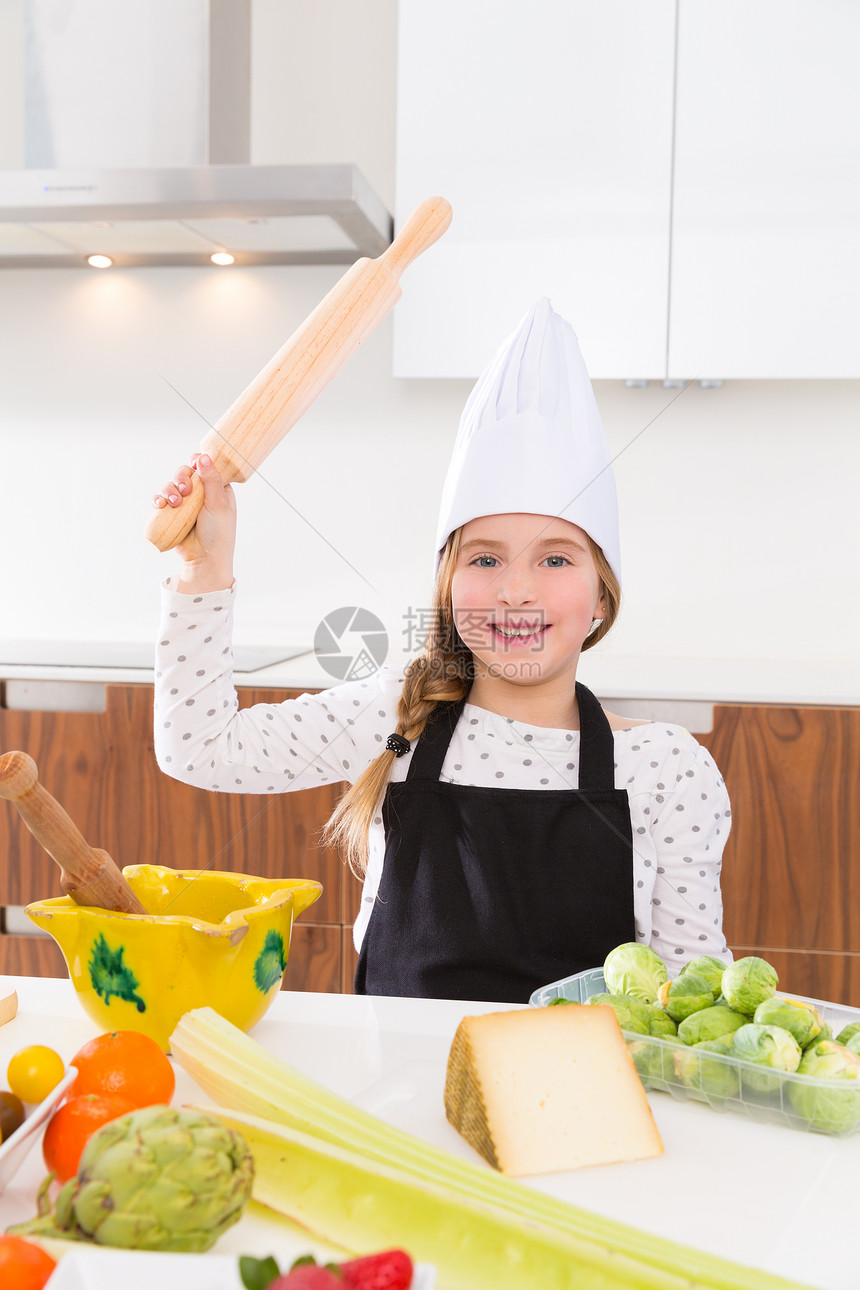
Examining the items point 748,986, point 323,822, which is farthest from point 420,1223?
point 323,822

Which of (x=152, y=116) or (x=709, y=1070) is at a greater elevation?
(x=152, y=116)

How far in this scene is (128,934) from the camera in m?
0.68

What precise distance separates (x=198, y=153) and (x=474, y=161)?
0.53 m

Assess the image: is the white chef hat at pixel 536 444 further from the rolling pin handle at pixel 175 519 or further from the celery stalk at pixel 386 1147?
the celery stalk at pixel 386 1147

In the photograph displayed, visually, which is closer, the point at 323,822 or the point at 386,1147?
the point at 386,1147

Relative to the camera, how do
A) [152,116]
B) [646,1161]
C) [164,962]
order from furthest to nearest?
[152,116] < [164,962] < [646,1161]

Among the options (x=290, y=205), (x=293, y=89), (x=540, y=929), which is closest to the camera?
(x=540, y=929)

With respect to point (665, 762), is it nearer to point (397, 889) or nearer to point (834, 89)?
point (397, 889)

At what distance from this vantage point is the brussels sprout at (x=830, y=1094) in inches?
23.4

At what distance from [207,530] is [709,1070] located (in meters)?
0.55

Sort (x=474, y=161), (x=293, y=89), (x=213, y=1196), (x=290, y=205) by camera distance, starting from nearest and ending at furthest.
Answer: (x=213, y=1196) < (x=290, y=205) < (x=474, y=161) < (x=293, y=89)

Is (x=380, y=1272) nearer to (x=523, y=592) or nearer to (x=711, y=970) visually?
(x=711, y=970)

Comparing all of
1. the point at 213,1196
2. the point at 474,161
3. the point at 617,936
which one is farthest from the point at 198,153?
the point at 213,1196

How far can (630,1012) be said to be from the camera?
651mm
